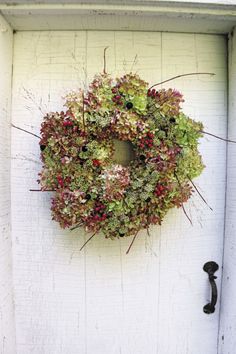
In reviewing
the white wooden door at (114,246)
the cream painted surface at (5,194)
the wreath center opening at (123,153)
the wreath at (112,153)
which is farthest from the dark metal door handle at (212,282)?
the cream painted surface at (5,194)

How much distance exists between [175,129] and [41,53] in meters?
0.61

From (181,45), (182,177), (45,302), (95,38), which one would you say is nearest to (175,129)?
(182,177)

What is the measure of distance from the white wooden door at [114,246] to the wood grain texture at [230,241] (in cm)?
4

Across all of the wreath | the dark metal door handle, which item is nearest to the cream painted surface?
the wreath

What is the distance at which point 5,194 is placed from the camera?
1.29m

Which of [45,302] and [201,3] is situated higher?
[201,3]

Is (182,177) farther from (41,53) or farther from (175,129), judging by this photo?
(41,53)

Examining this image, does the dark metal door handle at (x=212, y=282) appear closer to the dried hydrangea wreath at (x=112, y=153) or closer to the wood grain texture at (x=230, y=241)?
the wood grain texture at (x=230, y=241)

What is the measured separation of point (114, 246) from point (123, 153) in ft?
1.28

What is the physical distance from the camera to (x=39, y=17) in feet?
3.94

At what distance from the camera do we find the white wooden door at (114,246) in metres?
1.31

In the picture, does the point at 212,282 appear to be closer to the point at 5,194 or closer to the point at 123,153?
the point at 123,153

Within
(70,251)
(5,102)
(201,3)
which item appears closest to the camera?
(201,3)

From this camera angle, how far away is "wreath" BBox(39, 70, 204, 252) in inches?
44.7
